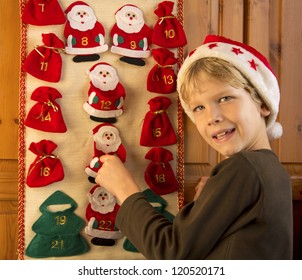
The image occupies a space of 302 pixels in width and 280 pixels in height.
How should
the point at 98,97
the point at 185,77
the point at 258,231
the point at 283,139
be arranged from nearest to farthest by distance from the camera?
1. the point at 258,231
2. the point at 185,77
3. the point at 98,97
4. the point at 283,139

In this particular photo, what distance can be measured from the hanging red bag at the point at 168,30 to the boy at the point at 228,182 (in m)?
0.16

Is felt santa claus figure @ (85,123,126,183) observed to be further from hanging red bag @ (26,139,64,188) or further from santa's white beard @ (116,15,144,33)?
santa's white beard @ (116,15,144,33)

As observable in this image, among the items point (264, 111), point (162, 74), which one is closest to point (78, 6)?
point (162, 74)

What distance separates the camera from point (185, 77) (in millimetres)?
844

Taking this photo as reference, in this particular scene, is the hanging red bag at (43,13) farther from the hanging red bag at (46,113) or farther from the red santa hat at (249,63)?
the red santa hat at (249,63)

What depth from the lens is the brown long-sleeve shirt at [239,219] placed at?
66 centimetres

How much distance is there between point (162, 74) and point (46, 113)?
11.8 inches

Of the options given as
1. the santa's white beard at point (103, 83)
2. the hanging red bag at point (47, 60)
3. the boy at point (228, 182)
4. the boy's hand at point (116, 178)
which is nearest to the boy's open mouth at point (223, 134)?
the boy at point (228, 182)

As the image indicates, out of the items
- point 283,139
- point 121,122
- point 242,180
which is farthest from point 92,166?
point 283,139

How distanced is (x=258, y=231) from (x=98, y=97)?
0.49 metres

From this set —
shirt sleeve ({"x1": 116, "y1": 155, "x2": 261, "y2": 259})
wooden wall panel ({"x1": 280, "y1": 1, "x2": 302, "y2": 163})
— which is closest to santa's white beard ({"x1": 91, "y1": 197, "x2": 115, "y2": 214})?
shirt sleeve ({"x1": 116, "y1": 155, "x2": 261, "y2": 259})

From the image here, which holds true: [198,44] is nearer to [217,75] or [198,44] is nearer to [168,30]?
[168,30]

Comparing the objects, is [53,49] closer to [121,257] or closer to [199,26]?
[199,26]

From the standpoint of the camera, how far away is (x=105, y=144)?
3.15ft
